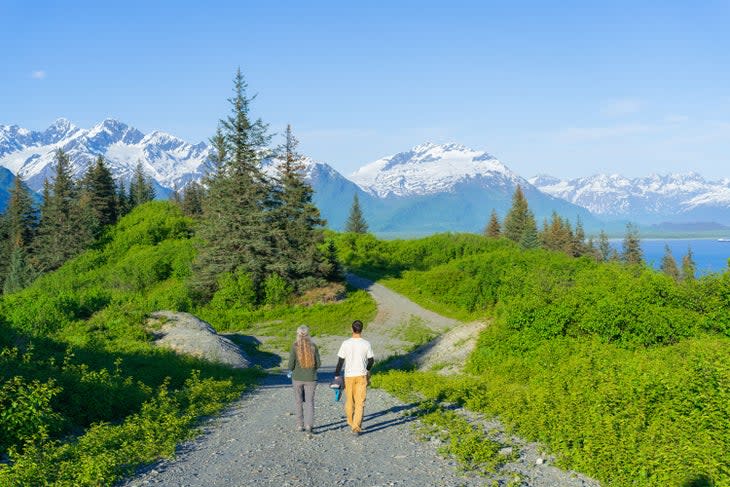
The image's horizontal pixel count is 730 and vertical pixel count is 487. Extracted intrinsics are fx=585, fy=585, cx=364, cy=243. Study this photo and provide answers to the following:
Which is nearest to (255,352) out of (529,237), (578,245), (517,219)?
(529,237)

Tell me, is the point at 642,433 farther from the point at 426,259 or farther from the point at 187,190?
the point at 187,190

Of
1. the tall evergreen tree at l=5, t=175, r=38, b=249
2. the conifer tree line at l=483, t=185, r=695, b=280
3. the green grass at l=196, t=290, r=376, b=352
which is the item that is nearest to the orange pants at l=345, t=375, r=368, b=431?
the green grass at l=196, t=290, r=376, b=352

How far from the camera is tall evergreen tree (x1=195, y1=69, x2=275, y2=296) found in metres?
41.8

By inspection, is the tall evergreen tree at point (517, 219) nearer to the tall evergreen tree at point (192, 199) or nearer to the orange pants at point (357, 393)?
the tall evergreen tree at point (192, 199)

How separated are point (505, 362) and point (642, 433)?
28.2ft

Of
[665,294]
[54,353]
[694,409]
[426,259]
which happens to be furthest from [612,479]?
[426,259]

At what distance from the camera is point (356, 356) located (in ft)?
37.3

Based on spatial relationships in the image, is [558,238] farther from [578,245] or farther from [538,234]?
[578,245]

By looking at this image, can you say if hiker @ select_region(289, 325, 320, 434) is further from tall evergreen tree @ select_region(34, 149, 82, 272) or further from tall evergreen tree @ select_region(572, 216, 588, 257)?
tall evergreen tree @ select_region(572, 216, 588, 257)

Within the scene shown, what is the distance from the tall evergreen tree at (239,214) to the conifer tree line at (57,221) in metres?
31.3

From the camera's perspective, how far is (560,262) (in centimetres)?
5394

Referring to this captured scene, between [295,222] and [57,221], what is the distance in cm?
4190

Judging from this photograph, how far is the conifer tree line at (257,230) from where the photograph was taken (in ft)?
136

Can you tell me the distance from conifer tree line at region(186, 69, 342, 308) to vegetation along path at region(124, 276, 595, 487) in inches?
1037
